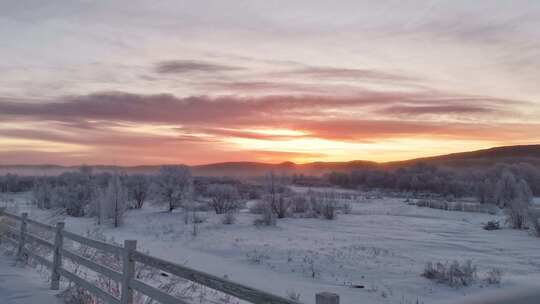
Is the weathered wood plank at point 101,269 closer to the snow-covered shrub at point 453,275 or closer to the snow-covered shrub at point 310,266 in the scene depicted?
the snow-covered shrub at point 310,266

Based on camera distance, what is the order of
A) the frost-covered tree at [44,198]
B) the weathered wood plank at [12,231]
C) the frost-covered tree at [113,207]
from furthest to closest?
the frost-covered tree at [44,198] → the frost-covered tree at [113,207] → the weathered wood plank at [12,231]

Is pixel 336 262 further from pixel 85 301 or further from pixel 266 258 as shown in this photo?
pixel 85 301

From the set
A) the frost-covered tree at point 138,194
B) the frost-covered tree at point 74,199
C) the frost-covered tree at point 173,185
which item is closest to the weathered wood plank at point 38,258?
the frost-covered tree at point 173,185

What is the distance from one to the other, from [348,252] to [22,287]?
16148 mm

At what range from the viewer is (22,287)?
1129cm

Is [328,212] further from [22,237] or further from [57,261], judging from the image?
[57,261]

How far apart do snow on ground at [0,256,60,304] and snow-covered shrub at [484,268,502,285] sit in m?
13.7

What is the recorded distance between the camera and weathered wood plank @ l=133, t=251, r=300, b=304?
491 centimetres

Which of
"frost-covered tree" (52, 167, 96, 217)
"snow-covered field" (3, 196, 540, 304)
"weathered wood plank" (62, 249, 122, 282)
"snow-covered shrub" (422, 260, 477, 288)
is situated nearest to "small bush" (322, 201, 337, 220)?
"snow-covered field" (3, 196, 540, 304)

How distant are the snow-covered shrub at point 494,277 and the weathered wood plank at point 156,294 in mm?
13570

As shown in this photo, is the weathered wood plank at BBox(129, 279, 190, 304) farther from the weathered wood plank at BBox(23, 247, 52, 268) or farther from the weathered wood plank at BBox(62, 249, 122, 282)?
the weathered wood plank at BBox(23, 247, 52, 268)

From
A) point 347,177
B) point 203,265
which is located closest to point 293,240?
point 203,265

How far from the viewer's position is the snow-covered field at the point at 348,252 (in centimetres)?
1728

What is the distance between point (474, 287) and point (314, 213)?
95.5ft
